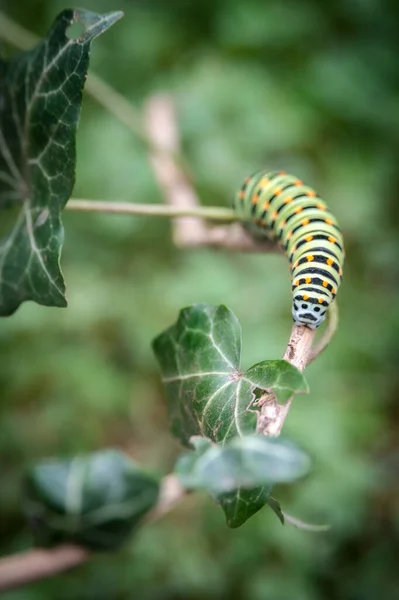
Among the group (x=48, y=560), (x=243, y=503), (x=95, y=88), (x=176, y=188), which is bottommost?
(x=48, y=560)

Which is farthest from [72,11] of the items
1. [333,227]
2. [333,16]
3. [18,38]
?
[333,16]

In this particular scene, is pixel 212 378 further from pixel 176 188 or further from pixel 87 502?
pixel 176 188

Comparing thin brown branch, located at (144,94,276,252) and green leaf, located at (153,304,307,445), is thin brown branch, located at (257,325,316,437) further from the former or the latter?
thin brown branch, located at (144,94,276,252)

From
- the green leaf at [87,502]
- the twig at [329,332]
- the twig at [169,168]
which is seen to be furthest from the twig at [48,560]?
the twig at [169,168]

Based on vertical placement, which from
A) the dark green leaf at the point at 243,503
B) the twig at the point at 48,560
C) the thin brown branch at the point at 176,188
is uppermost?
the thin brown branch at the point at 176,188

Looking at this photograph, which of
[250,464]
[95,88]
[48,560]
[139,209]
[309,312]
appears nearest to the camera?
[250,464]

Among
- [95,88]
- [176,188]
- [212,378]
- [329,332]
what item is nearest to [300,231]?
[329,332]

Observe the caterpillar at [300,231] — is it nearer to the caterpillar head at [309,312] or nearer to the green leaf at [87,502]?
the caterpillar head at [309,312]

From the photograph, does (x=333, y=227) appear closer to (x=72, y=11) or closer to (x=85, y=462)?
(x=72, y=11)
